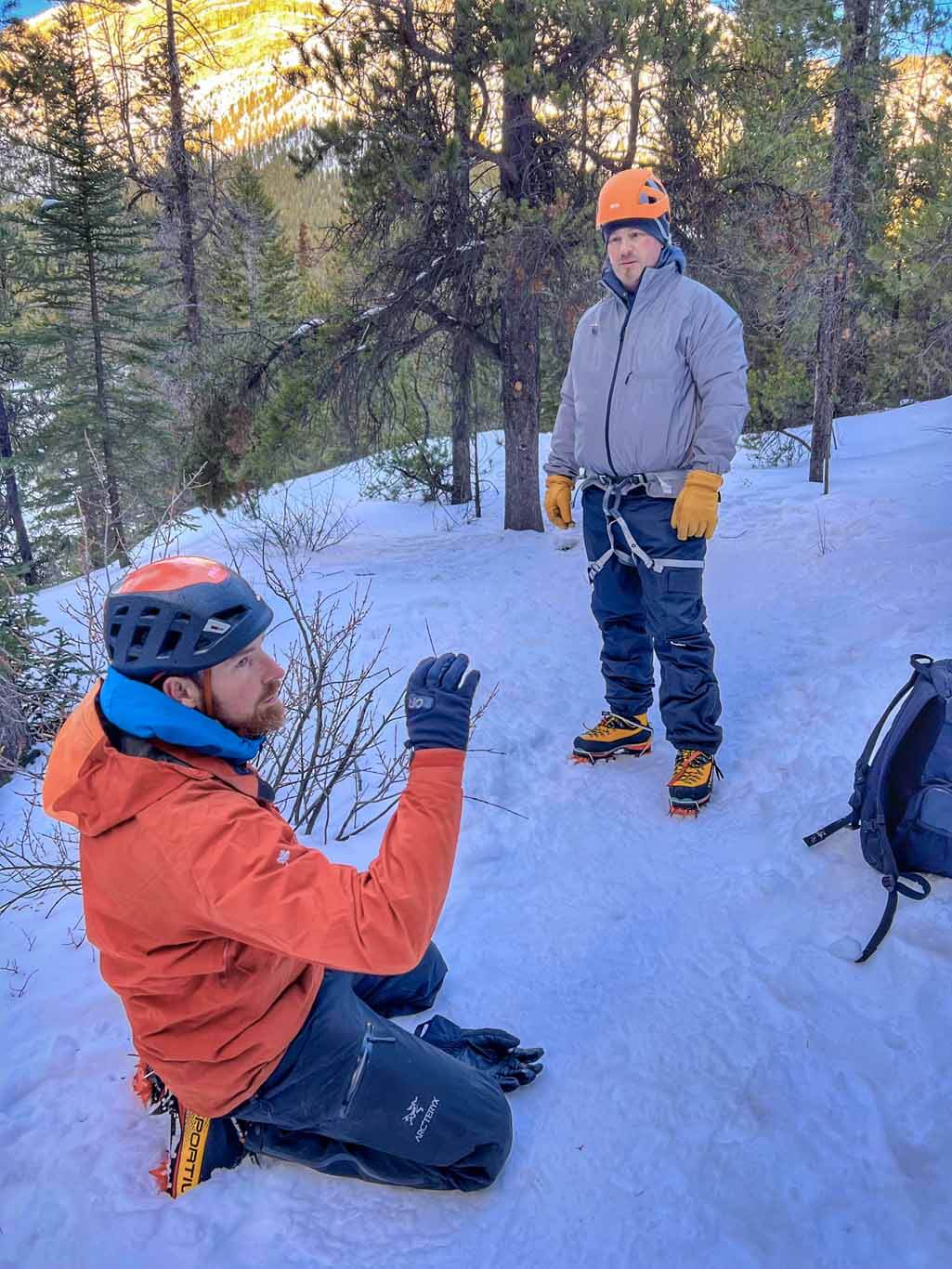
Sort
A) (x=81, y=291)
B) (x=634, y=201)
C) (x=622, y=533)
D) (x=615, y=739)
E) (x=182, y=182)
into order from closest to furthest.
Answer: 1. (x=634, y=201)
2. (x=622, y=533)
3. (x=615, y=739)
4. (x=182, y=182)
5. (x=81, y=291)

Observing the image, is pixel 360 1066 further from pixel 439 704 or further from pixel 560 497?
pixel 560 497

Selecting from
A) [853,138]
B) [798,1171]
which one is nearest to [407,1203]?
[798,1171]

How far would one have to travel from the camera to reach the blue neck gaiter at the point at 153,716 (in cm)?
156

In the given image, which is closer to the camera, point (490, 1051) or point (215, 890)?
point (215, 890)

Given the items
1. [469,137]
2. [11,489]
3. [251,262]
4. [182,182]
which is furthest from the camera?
[251,262]

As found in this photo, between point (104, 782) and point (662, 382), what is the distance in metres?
2.66

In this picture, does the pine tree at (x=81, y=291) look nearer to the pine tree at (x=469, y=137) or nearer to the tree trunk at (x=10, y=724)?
the pine tree at (x=469, y=137)

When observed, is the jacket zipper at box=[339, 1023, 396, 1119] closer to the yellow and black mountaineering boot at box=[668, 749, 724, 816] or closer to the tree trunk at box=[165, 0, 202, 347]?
the yellow and black mountaineering boot at box=[668, 749, 724, 816]

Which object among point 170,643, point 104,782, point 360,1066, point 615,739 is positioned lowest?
point 615,739

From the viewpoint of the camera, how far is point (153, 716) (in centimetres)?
156

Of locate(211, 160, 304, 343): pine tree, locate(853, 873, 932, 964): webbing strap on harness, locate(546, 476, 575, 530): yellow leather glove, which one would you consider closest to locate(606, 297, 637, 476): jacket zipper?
locate(546, 476, 575, 530): yellow leather glove

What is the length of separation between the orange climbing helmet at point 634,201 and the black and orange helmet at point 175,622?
8.03ft

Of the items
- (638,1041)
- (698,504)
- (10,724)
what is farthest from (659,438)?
(10,724)

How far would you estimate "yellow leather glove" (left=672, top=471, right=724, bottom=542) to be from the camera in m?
3.27
